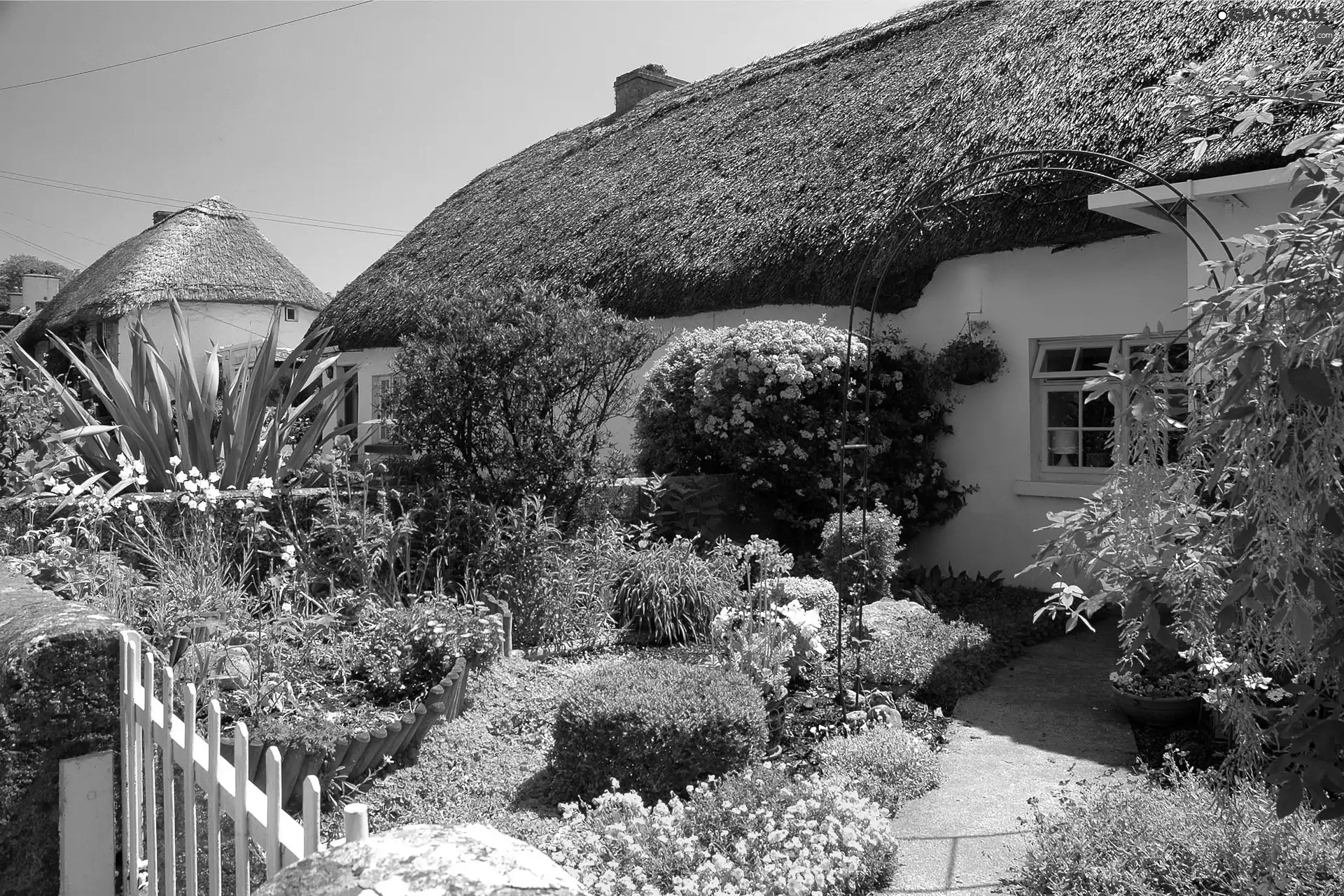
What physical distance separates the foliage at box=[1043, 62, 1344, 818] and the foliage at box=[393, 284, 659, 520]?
477cm

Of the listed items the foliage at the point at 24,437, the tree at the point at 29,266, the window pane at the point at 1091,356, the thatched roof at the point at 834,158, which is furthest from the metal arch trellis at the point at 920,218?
the tree at the point at 29,266

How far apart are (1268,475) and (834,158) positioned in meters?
8.71

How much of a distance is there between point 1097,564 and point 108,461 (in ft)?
20.3

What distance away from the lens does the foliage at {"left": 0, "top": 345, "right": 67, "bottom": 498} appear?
532 cm

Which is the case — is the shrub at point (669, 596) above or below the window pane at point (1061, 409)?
below

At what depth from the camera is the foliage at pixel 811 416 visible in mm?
7668

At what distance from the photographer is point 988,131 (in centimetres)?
792

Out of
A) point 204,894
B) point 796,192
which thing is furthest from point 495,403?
point 796,192

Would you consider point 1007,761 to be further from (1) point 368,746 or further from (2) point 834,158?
(2) point 834,158

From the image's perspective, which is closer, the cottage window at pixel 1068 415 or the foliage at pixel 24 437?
the foliage at pixel 24 437

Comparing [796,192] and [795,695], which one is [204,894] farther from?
[796,192]

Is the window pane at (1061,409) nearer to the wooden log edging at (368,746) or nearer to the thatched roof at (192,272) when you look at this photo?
the wooden log edging at (368,746)

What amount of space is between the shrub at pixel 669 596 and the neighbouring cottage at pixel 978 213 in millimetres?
2490

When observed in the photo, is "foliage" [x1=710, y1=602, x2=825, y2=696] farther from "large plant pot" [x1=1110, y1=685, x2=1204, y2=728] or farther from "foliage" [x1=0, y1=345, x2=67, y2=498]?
"foliage" [x1=0, y1=345, x2=67, y2=498]
